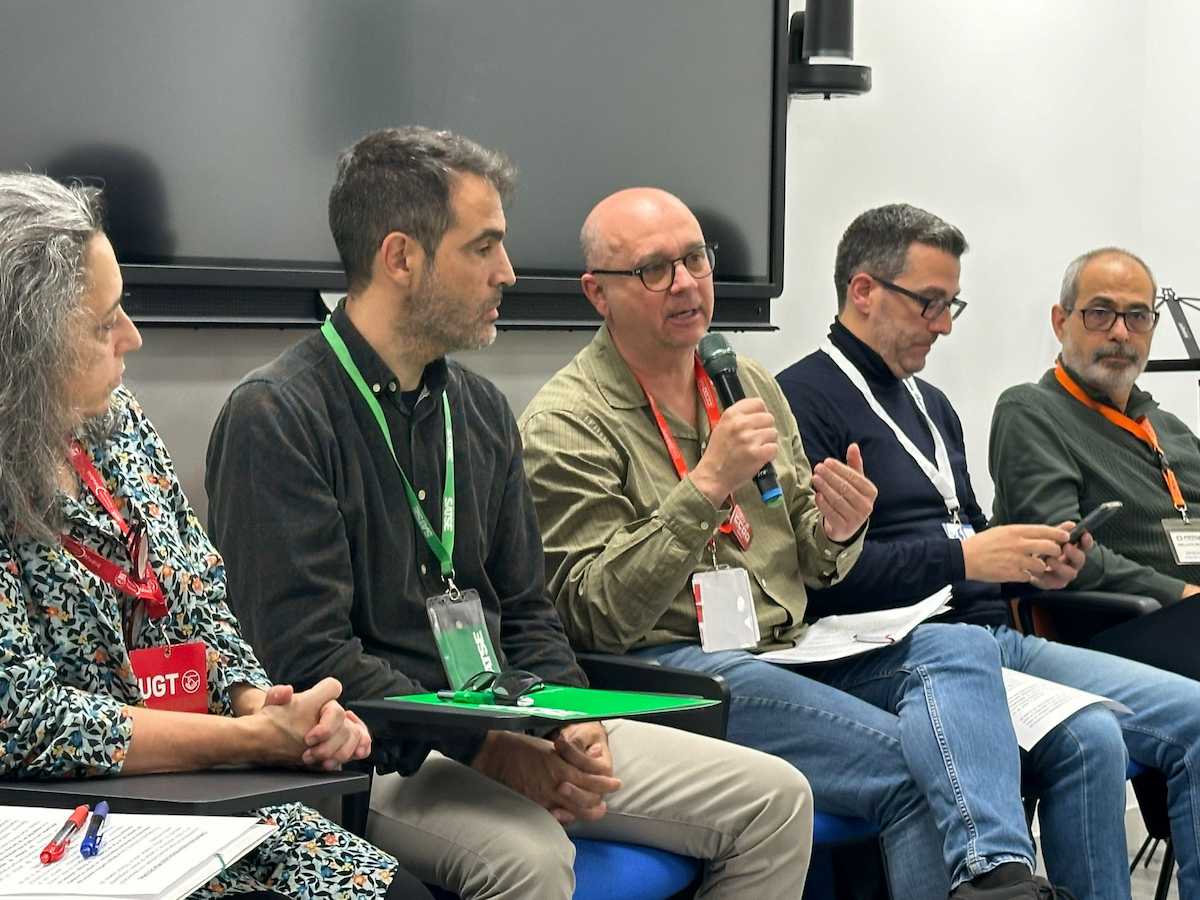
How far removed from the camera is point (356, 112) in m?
3.00

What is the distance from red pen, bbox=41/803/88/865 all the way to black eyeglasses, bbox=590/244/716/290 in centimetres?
171

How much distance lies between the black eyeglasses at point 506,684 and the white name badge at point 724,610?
66 cm

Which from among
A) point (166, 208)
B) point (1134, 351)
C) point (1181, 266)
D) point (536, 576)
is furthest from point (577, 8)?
point (1181, 266)

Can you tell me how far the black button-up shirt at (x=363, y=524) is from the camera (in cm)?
226

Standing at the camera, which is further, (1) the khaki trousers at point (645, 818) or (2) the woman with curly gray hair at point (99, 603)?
(1) the khaki trousers at point (645, 818)

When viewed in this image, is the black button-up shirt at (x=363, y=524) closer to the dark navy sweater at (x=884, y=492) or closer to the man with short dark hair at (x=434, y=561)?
the man with short dark hair at (x=434, y=561)

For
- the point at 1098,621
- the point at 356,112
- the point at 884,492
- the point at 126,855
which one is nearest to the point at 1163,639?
the point at 1098,621

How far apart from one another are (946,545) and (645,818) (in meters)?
1.14

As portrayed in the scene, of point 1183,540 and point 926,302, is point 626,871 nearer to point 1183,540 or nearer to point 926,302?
point 926,302

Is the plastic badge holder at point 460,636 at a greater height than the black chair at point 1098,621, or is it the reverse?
the plastic badge holder at point 460,636

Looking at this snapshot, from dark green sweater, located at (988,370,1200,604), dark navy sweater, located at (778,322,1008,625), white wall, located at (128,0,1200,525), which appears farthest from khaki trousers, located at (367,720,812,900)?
dark green sweater, located at (988,370,1200,604)

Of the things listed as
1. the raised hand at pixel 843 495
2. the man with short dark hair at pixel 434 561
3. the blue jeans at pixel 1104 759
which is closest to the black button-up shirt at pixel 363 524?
the man with short dark hair at pixel 434 561

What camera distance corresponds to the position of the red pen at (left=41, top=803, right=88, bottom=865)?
1.51 m

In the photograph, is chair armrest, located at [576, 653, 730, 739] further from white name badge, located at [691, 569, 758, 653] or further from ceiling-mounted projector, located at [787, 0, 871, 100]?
ceiling-mounted projector, located at [787, 0, 871, 100]
